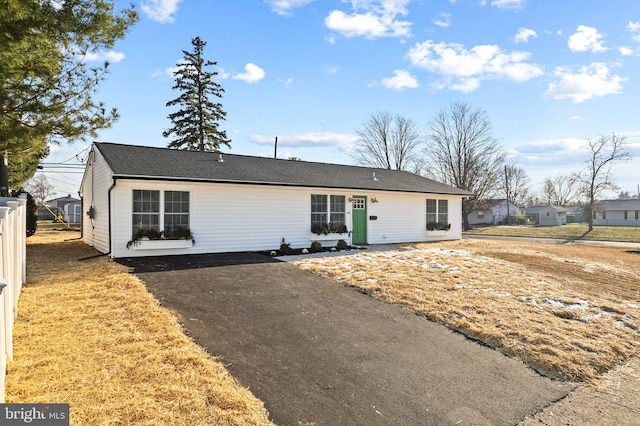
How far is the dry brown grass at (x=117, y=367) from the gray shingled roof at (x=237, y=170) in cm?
574

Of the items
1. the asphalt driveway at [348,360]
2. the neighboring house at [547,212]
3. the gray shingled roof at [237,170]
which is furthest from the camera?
the neighboring house at [547,212]

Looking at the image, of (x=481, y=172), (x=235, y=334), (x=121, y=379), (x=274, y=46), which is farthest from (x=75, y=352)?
(x=481, y=172)

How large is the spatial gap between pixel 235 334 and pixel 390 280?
450 centimetres

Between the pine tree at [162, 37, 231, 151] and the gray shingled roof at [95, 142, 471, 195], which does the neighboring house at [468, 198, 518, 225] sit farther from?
the pine tree at [162, 37, 231, 151]

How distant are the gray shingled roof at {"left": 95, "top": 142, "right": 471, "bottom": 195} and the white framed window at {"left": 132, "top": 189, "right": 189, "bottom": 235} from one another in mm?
703

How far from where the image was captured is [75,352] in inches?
152

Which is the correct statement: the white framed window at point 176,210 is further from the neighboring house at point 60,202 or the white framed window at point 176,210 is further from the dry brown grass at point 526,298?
the neighboring house at point 60,202

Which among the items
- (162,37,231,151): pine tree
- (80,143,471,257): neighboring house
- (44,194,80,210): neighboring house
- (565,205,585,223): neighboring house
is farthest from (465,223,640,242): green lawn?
(44,194,80,210): neighboring house

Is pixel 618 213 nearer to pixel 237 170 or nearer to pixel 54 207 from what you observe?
pixel 237 170

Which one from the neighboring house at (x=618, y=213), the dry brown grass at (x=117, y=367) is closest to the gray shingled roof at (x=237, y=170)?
the dry brown grass at (x=117, y=367)

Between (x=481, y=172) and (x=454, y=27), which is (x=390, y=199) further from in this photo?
(x=481, y=172)

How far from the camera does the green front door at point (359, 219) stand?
15336mm

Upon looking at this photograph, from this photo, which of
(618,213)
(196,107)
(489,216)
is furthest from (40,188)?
(618,213)

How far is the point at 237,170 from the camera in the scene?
43.5ft
